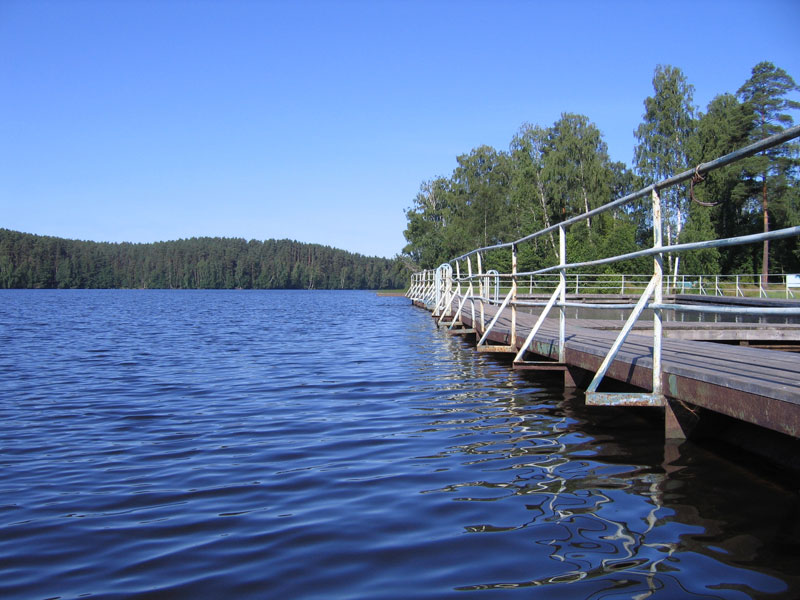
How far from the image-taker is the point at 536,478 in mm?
3850

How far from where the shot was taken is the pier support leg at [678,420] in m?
4.36

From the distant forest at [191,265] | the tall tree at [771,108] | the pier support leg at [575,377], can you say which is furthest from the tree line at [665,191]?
the distant forest at [191,265]

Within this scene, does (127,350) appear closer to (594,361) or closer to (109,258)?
(594,361)

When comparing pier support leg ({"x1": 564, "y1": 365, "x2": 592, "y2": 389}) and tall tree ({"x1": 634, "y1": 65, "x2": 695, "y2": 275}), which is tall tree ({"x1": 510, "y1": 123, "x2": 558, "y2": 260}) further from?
pier support leg ({"x1": 564, "y1": 365, "x2": 592, "y2": 389})

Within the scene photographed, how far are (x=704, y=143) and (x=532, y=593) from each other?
43927mm

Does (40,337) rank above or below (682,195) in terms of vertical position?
below

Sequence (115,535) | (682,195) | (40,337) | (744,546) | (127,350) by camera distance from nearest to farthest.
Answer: (744,546), (115,535), (127,350), (40,337), (682,195)

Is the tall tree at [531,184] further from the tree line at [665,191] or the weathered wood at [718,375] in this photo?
the weathered wood at [718,375]

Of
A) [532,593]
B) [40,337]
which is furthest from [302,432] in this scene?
[40,337]

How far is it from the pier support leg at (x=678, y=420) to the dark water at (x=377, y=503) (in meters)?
0.13

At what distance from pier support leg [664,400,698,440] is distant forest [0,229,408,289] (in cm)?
14879

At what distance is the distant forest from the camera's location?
14038 centimetres

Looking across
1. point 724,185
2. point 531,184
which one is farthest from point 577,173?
point 724,185

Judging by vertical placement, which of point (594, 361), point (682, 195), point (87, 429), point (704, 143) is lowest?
point (87, 429)
